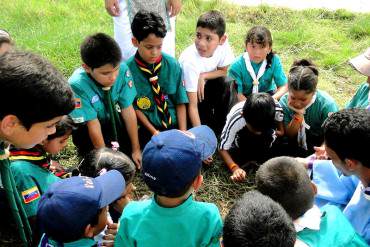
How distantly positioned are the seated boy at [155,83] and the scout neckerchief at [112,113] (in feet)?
0.71

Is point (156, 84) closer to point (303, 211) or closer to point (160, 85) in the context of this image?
point (160, 85)

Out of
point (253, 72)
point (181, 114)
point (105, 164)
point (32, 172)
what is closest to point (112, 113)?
point (181, 114)

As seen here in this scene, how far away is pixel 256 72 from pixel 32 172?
2.16m

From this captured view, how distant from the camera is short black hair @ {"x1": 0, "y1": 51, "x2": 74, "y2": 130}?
1.84 m

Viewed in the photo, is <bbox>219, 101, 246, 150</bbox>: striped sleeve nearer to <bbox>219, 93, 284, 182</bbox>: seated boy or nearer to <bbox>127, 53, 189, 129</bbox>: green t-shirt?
<bbox>219, 93, 284, 182</bbox>: seated boy

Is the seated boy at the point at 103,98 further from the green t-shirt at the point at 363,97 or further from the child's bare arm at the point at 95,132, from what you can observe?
the green t-shirt at the point at 363,97

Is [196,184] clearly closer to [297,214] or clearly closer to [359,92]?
[297,214]

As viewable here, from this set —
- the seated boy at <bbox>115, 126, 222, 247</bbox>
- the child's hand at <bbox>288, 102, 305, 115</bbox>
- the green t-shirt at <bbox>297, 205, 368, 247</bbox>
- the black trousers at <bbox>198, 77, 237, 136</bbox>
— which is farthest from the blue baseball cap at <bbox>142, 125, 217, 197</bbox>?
the black trousers at <bbox>198, 77, 237, 136</bbox>

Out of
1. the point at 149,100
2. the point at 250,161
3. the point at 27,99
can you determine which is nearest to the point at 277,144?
the point at 250,161

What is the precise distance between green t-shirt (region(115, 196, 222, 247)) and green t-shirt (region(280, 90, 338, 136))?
1.69m

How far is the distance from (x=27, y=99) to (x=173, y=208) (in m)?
0.81

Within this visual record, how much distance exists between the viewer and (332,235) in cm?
206

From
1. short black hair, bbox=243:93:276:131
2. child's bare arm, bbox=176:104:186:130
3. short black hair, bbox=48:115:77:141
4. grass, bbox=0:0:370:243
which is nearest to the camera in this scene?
short black hair, bbox=48:115:77:141

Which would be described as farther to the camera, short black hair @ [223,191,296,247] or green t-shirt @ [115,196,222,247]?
green t-shirt @ [115,196,222,247]
